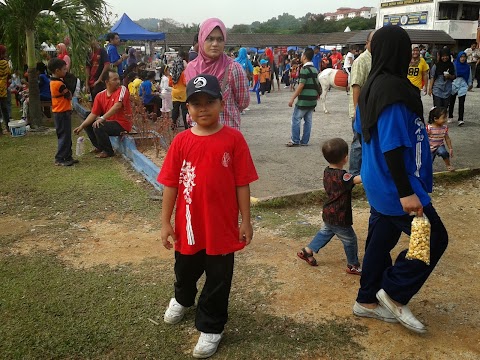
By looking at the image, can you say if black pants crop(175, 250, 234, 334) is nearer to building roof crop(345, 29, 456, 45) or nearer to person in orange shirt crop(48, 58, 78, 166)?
person in orange shirt crop(48, 58, 78, 166)

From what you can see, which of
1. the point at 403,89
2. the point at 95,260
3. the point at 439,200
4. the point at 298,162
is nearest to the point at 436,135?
the point at 439,200

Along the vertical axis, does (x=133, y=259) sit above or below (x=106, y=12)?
below

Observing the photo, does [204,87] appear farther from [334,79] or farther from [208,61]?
[334,79]

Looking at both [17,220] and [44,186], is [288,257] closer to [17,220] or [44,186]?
[17,220]

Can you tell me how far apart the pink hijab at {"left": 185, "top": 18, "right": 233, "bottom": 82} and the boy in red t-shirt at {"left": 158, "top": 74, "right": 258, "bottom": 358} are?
4.97ft

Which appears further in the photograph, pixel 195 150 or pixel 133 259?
pixel 133 259

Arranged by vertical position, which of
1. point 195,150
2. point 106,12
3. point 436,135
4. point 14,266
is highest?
point 106,12

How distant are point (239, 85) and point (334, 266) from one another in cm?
181

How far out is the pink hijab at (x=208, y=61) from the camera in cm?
400

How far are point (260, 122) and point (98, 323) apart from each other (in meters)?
8.52

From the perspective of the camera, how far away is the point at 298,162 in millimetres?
7043

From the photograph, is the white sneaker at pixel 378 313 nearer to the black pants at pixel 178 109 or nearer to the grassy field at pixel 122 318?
the grassy field at pixel 122 318

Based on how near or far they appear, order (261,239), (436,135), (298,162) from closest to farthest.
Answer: (261,239) → (436,135) → (298,162)

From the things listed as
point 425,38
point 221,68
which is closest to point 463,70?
point 221,68
